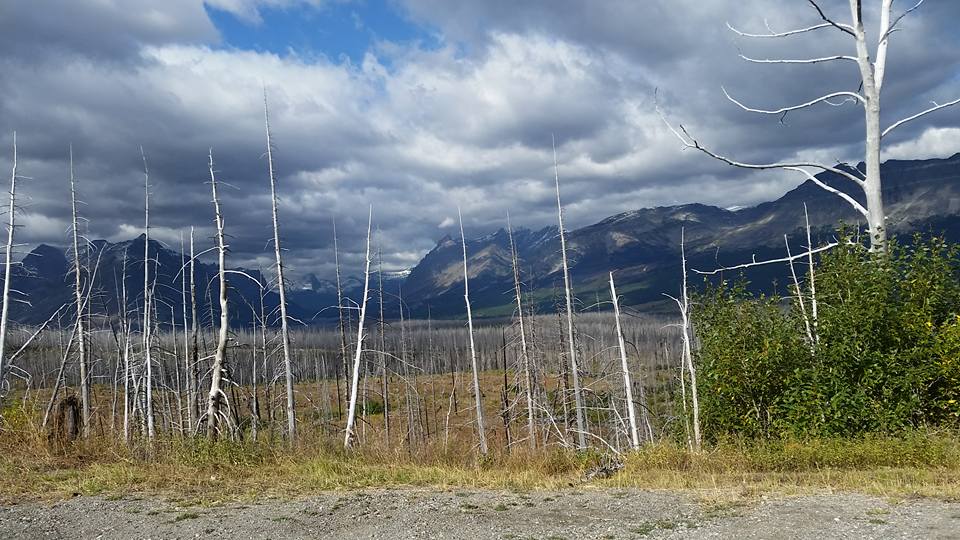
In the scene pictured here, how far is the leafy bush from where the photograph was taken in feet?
40.0

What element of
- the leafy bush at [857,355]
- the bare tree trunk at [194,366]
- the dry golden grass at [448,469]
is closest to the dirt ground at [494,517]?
the dry golden grass at [448,469]

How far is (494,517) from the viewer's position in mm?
8570

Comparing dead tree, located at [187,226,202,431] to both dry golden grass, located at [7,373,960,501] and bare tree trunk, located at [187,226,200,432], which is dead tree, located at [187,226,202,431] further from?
dry golden grass, located at [7,373,960,501]

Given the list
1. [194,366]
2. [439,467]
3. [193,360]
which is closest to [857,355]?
[439,467]

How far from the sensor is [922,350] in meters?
12.1

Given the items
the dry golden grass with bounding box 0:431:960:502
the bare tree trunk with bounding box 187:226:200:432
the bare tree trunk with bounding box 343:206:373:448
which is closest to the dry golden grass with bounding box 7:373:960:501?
the dry golden grass with bounding box 0:431:960:502

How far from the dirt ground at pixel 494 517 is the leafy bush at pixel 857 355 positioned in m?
4.17

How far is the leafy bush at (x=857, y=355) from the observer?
12203 millimetres

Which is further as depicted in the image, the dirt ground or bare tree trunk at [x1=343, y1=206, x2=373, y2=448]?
bare tree trunk at [x1=343, y1=206, x2=373, y2=448]

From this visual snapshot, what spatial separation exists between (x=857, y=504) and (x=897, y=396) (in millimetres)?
5058

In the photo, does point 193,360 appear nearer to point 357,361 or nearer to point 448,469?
point 357,361

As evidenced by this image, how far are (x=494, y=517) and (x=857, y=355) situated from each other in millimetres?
8698

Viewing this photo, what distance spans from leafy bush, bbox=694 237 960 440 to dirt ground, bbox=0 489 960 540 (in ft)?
13.7

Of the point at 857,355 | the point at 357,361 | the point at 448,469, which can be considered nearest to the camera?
the point at 448,469
